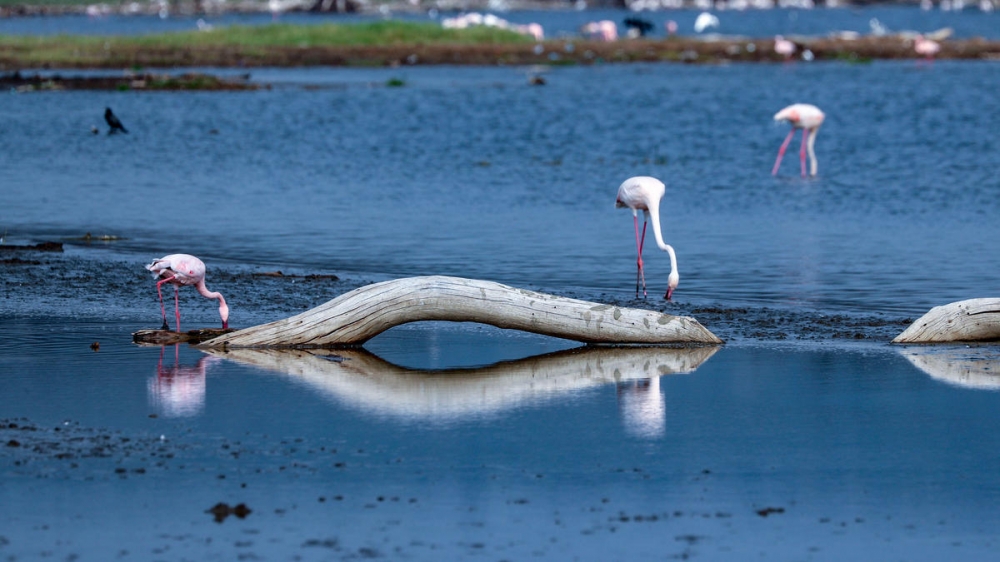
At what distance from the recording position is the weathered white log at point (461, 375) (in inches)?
382

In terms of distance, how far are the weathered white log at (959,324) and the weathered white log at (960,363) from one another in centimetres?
13

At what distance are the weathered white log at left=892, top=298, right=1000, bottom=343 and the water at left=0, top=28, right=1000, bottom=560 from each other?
0.18 m

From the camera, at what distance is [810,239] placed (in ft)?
61.3

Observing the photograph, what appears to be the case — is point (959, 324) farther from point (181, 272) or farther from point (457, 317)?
point (181, 272)

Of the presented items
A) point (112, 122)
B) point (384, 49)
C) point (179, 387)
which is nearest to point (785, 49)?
point (384, 49)

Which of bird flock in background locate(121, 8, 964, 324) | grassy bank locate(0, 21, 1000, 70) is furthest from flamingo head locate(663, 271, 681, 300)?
grassy bank locate(0, 21, 1000, 70)

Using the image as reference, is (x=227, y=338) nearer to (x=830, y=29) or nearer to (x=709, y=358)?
(x=709, y=358)

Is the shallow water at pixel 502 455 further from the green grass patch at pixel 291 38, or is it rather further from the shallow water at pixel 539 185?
the green grass patch at pixel 291 38

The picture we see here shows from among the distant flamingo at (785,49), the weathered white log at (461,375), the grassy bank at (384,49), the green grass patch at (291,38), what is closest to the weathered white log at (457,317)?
the weathered white log at (461,375)

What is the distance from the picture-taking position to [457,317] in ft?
37.4

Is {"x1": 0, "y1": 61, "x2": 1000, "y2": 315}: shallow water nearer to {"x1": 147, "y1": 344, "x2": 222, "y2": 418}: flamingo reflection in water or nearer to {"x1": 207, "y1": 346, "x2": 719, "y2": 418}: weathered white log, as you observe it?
{"x1": 207, "y1": 346, "x2": 719, "y2": 418}: weathered white log

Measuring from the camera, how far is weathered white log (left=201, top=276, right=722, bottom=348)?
1131 centimetres

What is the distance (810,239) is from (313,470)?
11.8 metres

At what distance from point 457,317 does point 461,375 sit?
0.94m
